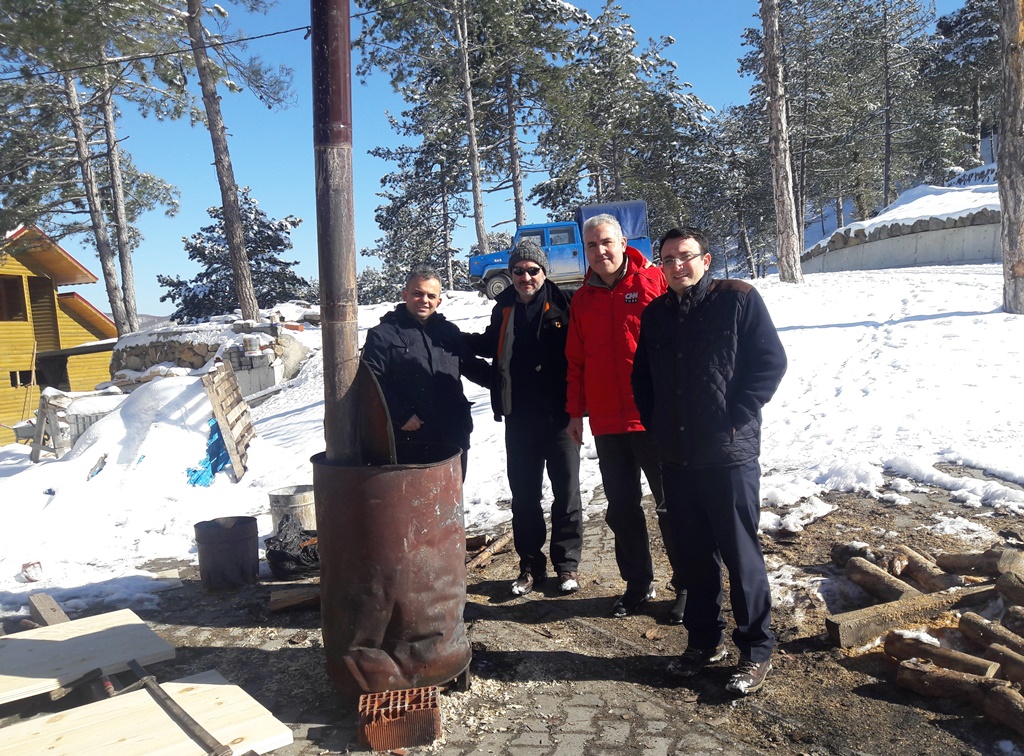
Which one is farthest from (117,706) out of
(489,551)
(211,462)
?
(211,462)

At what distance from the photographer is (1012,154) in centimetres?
977

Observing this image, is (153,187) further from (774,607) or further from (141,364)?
(774,607)

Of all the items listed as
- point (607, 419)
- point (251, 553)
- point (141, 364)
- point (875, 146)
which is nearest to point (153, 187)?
point (141, 364)

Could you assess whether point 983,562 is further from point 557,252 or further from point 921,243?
point 921,243

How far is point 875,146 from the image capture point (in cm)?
3741

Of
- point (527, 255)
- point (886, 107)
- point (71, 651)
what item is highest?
point (886, 107)

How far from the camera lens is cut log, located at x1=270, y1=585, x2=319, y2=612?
4340 millimetres

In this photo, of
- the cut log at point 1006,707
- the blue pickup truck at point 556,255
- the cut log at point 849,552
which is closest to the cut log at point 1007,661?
the cut log at point 1006,707

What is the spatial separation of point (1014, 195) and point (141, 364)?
15889 mm

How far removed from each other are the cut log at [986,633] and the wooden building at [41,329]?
75.9 feet

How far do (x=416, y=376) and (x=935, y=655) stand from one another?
2585 mm

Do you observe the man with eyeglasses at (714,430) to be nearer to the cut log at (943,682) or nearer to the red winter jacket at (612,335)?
the red winter jacket at (612,335)

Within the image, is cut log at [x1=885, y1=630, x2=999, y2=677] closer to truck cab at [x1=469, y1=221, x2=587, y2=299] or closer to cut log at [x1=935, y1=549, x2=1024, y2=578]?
cut log at [x1=935, y1=549, x2=1024, y2=578]

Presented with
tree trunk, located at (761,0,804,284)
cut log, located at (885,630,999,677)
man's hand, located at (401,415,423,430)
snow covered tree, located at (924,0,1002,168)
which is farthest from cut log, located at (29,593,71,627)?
snow covered tree, located at (924,0,1002,168)
